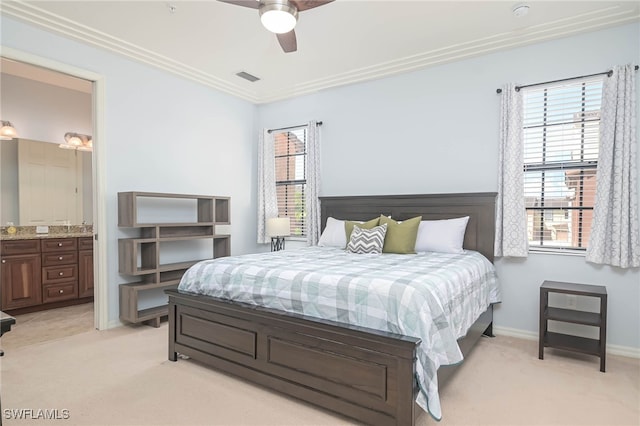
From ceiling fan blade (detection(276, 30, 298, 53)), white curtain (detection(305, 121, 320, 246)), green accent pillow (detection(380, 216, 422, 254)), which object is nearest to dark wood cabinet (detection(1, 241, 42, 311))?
white curtain (detection(305, 121, 320, 246))

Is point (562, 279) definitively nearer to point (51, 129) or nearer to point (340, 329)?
point (340, 329)

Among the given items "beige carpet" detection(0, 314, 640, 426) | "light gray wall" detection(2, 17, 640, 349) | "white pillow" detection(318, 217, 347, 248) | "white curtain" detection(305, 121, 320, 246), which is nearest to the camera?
"beige carpet" detection(0, 314, 640, 426)

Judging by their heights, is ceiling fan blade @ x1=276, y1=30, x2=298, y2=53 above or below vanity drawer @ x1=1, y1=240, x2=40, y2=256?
above

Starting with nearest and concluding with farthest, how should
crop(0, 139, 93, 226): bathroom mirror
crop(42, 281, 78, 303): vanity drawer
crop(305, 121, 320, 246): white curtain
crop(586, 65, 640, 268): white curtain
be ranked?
1. crop(586, 65, 640, 268): white curtain
2. crop(42, 281, 78, 303): vanity drawer
3. crop(0, 139, 93, 226): bathroom mirror
4. crop(305, 121, 320, 246): white curtain

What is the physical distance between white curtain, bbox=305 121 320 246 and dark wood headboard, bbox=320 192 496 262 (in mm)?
225

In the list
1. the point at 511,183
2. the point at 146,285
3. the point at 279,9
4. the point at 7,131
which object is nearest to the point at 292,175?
the point at 146,285

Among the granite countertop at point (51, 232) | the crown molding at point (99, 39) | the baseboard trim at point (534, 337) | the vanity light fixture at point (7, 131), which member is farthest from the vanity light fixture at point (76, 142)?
the baseboard trim at point (534, 337)

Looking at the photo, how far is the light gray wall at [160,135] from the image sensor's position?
3713mm

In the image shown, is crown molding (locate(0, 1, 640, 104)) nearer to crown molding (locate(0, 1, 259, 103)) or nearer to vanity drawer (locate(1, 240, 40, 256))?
crown molding (locate(0, 1, 259, 103))

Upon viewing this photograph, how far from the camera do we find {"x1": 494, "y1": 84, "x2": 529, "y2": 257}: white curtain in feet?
11.6

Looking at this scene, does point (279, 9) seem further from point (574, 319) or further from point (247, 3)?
point (574, 319)

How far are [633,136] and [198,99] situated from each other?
4.58 metres

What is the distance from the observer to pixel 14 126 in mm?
4816

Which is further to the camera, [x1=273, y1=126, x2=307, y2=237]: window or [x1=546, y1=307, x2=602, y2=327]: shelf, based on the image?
[x1=273, y1=126, x2=307, y2=237]: window
